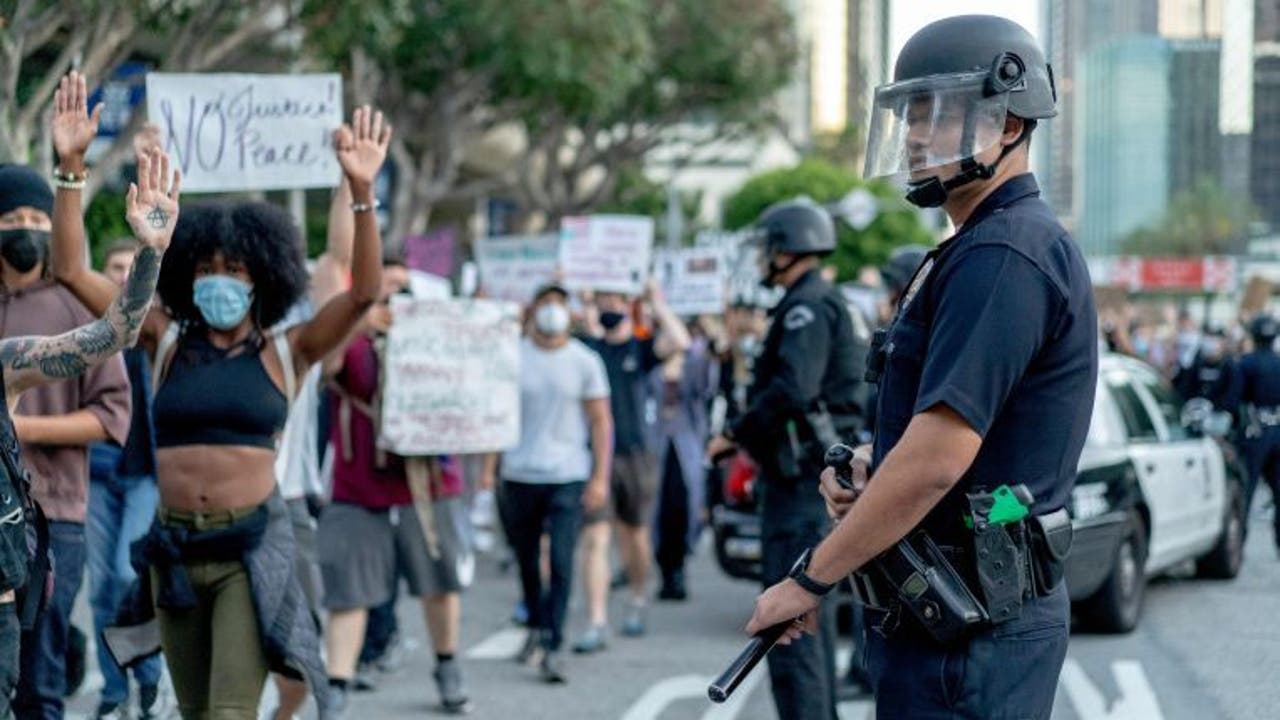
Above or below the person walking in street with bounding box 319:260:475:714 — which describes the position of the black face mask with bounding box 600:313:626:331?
above

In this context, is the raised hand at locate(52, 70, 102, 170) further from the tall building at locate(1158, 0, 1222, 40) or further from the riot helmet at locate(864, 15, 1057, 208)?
the tall building at locate(1158, 0, 1222, 40)

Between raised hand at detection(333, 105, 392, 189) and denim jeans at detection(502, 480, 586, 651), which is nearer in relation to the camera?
raised hand at detection(333, 105, 392, 189)

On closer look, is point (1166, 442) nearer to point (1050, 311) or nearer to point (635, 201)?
point (1050, 311)

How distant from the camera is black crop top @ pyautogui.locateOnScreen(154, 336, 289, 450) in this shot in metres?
5.84

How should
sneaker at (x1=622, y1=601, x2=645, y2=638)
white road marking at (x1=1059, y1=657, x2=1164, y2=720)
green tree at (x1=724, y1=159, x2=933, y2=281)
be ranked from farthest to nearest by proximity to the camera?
green tree at (x1=724, y1=159, x2=933, y2=281) → sneaker at (x1=622, y1=601, x2=645, y2=638) → white road marking at (x1=1059, y1=657, x2=1164, y2=720)

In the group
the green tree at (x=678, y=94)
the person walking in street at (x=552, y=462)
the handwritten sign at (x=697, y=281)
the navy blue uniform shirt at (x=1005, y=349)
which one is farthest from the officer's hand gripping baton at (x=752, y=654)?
the green tree at (x=678, y=94)

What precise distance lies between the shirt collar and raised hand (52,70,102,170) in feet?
8.73

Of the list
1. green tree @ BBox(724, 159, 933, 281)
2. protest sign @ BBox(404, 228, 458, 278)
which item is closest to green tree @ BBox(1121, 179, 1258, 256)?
green tree @ BBox(724, 159, 933, 281)

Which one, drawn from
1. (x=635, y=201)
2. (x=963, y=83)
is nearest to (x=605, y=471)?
(x=963, y=83)

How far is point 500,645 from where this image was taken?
1116 cm

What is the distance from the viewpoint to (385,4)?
18.8 meters

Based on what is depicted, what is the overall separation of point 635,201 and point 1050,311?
140 ft

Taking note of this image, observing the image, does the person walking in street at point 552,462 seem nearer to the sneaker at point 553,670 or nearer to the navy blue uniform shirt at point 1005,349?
the sneaker at point 553,670

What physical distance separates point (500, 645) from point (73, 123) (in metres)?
6.03
